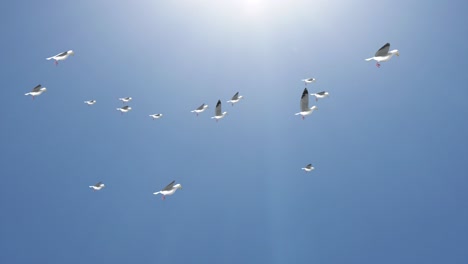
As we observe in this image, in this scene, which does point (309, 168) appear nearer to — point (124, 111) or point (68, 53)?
Result: point (124, 111)

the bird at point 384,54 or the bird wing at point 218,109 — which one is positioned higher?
the bird at point 384,54

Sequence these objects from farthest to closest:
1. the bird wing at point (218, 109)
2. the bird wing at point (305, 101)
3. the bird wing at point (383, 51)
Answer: the bird wing at point (218, 109), the bird wing at point (305, 101), the bird wing at point (383, 51)

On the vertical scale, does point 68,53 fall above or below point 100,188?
above

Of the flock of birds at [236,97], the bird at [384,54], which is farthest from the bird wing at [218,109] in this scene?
the bird at [384,54]

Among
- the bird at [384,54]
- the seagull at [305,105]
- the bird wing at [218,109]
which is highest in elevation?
the bird at [384,54]

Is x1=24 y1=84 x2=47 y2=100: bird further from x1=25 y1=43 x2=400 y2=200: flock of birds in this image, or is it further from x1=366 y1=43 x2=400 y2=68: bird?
x1=366 y1=43 x2=400 y2=68: bird

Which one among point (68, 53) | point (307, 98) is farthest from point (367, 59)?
point (68, 53)

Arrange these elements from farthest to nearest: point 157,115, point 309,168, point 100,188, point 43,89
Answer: point 157,115, point 100,188, point 309,168, point 43,89

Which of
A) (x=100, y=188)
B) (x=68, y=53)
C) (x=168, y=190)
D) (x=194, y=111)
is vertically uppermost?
(x=68, y=53)

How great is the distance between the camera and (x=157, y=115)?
50094 mm

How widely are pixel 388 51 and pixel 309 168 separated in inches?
508

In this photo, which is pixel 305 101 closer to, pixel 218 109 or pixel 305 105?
pixel 305 105

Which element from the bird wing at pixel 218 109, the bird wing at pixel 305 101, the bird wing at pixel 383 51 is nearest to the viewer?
the bird wing at pixel 383 51

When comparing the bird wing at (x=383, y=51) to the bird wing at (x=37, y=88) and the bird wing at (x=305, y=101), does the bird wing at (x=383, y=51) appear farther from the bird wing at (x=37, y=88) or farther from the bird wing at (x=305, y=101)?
the bird wing at (x=37, y=88)
